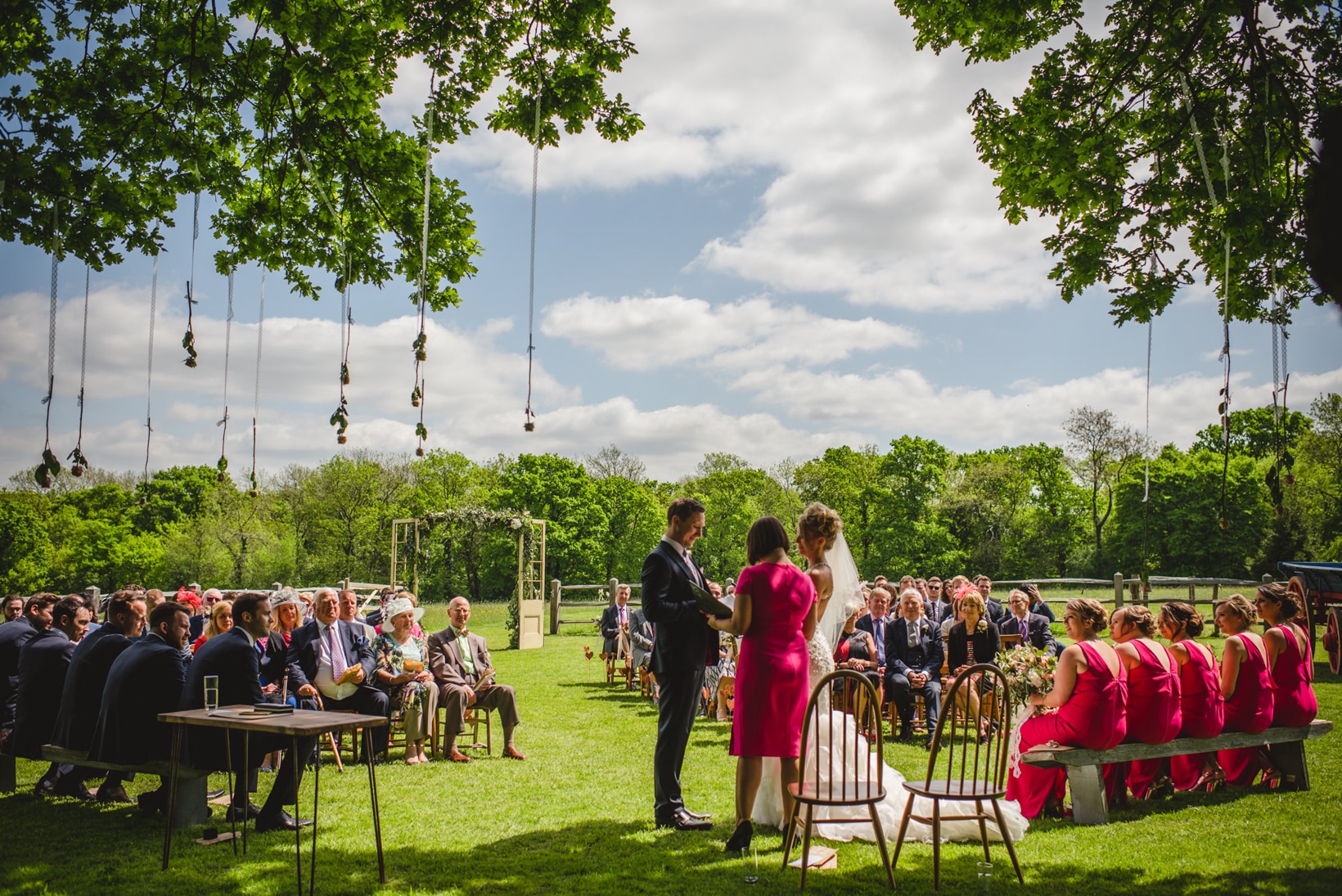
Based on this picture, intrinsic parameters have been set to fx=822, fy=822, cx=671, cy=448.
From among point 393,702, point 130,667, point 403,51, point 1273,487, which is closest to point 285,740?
point 130,667

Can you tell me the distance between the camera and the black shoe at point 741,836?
485 cm

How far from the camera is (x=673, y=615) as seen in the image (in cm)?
530

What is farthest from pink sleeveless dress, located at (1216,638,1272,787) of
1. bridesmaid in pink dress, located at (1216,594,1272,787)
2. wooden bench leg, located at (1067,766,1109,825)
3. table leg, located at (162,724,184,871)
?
table leg, located at (162,724,184,871)

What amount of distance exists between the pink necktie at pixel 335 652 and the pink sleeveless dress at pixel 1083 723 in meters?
6.30

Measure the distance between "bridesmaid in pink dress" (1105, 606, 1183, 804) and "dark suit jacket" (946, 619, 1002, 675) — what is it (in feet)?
9.85

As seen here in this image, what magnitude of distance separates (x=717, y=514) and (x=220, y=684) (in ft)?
164

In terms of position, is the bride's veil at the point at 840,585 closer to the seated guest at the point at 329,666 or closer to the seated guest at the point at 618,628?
the seated guest at the point at 329,666

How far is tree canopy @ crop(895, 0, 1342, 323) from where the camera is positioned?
5.85 metres

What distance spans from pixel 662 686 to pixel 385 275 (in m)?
5.17

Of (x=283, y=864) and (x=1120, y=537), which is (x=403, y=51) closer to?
(x=283, y=864)

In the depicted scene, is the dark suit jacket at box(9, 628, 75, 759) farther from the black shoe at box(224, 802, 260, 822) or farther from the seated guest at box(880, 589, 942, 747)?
the seated guest at box(880, 589, 942, 747)

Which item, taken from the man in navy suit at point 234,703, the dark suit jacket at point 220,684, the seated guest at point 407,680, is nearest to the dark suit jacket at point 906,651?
the seated guest at point 407,680

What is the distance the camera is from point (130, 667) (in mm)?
5691

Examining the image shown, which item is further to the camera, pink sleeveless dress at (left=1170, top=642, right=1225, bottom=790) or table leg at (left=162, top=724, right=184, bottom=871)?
pink sleeveless dress at (left=1170, top=642, right=1225, bottom=790)
